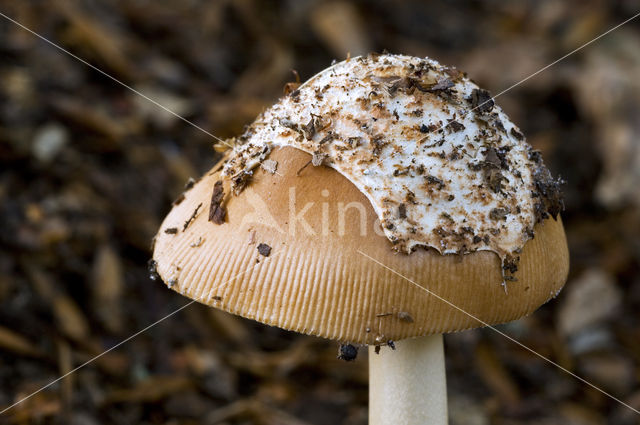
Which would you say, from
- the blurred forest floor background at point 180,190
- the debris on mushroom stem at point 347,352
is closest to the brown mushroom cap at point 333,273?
the debris on mushroom stem at point 347,352

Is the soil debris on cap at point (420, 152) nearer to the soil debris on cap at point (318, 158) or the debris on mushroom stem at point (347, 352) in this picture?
the soil debris on cap at point (318, 158)

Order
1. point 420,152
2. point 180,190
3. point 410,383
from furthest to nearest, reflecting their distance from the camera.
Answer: point 180,190, point 410,383, point 420,152

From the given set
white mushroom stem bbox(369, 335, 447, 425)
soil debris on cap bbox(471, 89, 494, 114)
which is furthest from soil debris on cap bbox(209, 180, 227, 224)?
soil debris on cap bbox(471, 89, 494, 114)

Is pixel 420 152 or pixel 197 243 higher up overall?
pixel 420 152

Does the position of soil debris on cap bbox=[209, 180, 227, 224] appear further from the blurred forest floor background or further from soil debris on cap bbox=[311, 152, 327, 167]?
the blurred forest floor background

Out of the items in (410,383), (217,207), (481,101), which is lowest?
(410,383)

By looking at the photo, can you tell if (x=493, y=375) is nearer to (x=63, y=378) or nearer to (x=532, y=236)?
(x=532, y=236)

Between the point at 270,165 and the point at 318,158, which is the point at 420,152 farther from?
the point at 270,165

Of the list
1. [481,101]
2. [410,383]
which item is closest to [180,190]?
[410,383]
